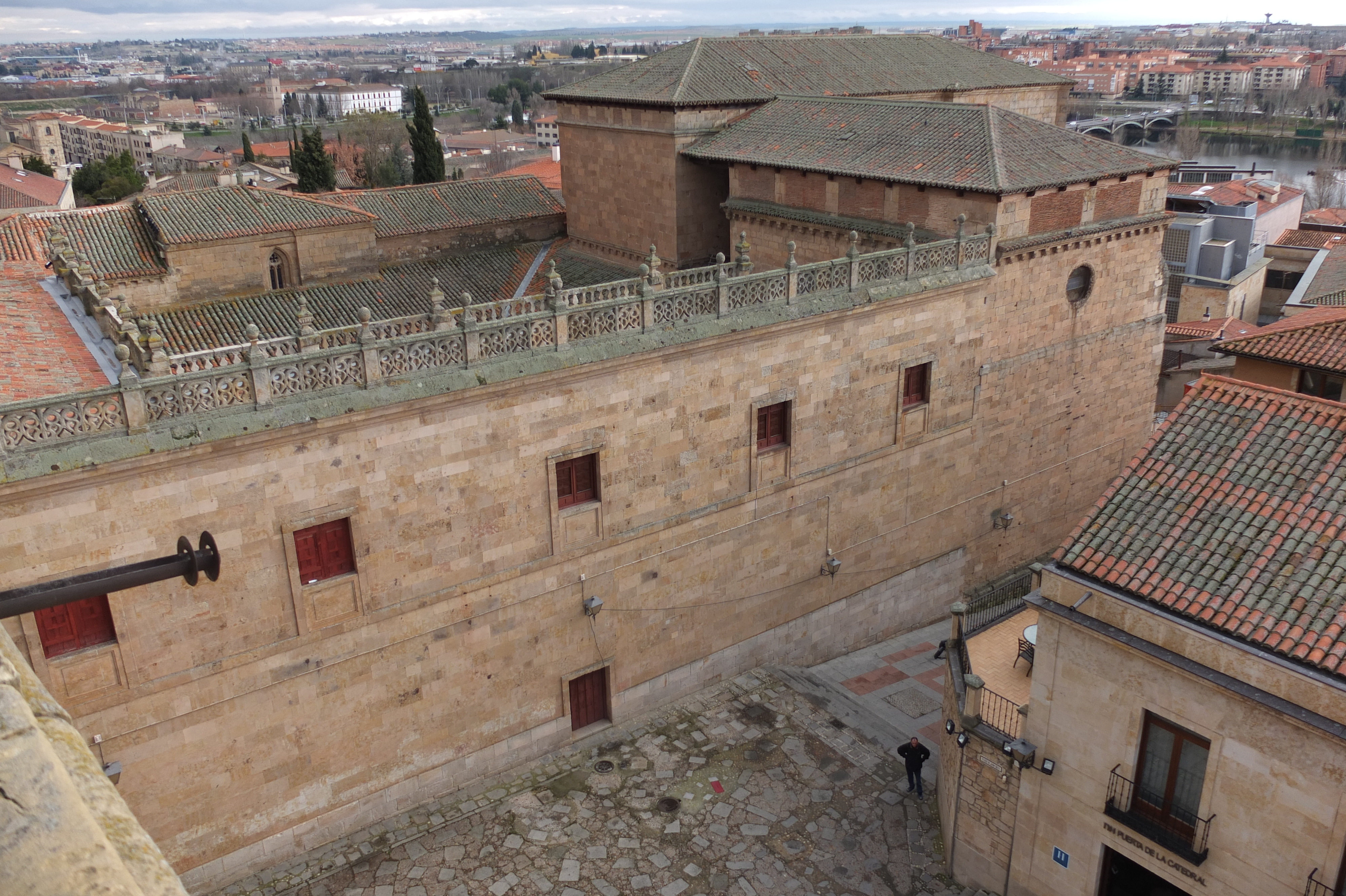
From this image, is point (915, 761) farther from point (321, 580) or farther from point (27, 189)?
point (27, 189)

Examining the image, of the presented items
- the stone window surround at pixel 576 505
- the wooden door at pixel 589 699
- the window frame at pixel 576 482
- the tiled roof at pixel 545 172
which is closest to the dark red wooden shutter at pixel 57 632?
the stone window surround at pixel 576 505

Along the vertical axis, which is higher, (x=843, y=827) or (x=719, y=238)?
(x=719, y=238)

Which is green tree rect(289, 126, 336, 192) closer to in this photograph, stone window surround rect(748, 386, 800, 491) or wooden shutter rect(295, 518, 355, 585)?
stone window surround rect(748, 386, 800, 491)

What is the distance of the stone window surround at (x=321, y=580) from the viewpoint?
49.7 feet

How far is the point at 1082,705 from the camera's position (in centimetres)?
1384

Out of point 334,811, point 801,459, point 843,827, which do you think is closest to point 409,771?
point 334,811

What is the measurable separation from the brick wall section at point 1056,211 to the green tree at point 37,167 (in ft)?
251

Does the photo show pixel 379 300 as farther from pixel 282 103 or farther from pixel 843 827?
pixel 282 103

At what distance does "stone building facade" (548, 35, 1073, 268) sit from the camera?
26.7 metres

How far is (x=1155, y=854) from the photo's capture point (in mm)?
13305

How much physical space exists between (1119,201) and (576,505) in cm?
1515

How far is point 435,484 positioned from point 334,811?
5.54 meters

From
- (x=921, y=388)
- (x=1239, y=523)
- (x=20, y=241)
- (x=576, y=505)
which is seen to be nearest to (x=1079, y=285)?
(x=921, y=388)

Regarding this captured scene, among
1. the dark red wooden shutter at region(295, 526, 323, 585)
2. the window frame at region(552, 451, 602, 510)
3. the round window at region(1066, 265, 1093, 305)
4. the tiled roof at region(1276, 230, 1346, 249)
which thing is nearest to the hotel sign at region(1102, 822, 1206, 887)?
the window frame at region(552, 451, 602, 510)
